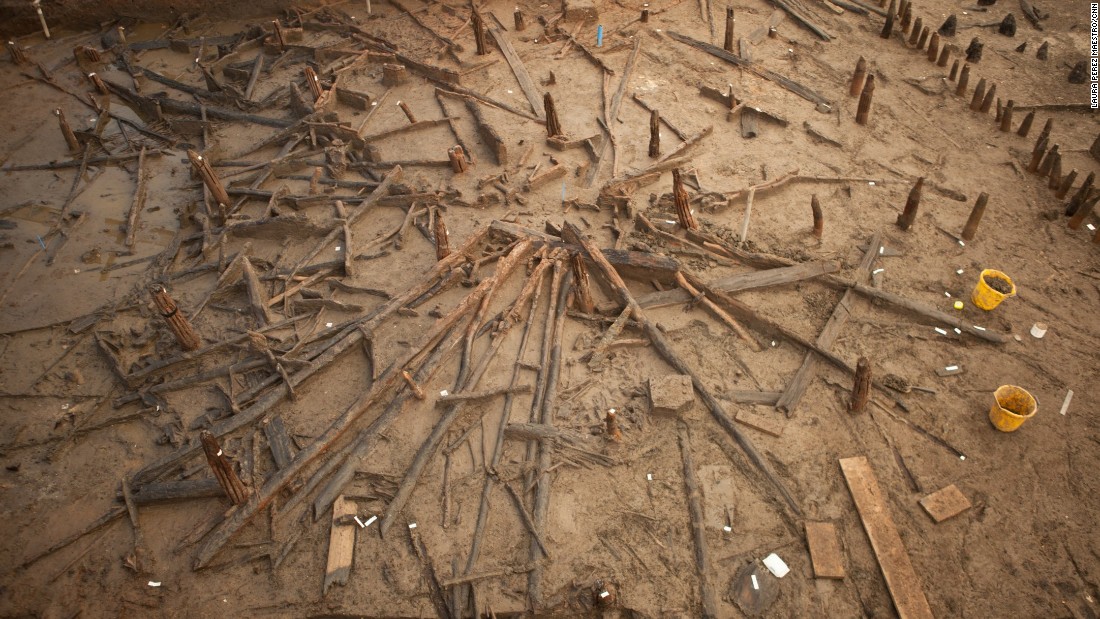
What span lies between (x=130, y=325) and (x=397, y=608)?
253 inches

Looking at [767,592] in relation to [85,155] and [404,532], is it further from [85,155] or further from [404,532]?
[85,155]

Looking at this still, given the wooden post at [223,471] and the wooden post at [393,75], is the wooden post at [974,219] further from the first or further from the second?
the wooden post at [393,75]

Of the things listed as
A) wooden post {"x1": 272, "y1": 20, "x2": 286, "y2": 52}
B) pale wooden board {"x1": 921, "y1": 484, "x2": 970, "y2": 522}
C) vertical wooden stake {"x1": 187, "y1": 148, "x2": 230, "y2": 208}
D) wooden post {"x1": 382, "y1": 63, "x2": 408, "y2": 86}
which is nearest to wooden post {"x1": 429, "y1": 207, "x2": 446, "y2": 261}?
vertical wooden stake {"x1": 187, "y1": 148, "x2": 230, "y2": 208}

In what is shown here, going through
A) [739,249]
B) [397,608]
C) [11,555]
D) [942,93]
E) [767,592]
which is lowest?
[11,555]

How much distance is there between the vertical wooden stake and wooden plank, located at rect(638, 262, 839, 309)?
7814 mm

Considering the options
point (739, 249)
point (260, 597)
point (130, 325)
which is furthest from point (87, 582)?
point (739, 249)

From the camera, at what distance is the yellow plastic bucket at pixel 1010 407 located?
7352 mm

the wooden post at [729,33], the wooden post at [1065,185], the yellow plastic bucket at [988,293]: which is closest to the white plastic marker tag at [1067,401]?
the yellow plastic bucket at [988,293]

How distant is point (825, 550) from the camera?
21.3 feet

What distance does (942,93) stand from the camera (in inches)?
544

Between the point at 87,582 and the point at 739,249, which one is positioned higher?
the point at 739,249

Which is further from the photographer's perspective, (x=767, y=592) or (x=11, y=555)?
(x=11, y=555)

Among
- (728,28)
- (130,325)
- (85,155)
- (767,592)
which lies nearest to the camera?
(767,592)

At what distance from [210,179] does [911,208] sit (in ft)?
39.4
